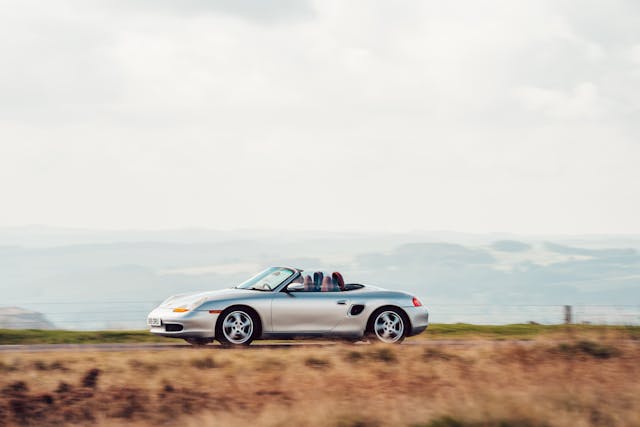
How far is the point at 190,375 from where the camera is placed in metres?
13.1

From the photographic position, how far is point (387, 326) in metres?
16.8

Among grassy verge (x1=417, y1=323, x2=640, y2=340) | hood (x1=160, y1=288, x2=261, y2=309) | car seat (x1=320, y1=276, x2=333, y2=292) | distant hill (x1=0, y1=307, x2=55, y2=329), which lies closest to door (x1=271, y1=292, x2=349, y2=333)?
car seat (x1=320, y1=276, x2=333, y2=292)

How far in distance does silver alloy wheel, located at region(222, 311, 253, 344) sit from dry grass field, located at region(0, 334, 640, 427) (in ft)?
1.42

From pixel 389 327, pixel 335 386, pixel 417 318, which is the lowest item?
Result: pixel 335 386

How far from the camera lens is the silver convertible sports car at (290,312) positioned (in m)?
16.0

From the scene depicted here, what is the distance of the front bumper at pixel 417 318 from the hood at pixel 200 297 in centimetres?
265

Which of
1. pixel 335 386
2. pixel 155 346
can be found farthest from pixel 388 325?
pixel 335 386

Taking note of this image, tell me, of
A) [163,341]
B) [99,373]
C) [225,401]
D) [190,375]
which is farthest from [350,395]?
[163,341]

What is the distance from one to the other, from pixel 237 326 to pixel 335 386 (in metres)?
3.84

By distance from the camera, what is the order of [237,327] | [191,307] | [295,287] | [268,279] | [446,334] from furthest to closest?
[446,334]
[268,279]
[295,287]
[237,327]
[191,307]

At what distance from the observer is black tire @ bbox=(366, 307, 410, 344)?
54.9 ft

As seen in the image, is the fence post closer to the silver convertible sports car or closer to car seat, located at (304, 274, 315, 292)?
the silver convertible sports car

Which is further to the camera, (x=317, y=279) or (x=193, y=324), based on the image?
(x=317, y=279)

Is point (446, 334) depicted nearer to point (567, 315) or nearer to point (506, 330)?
point (506, 330)
